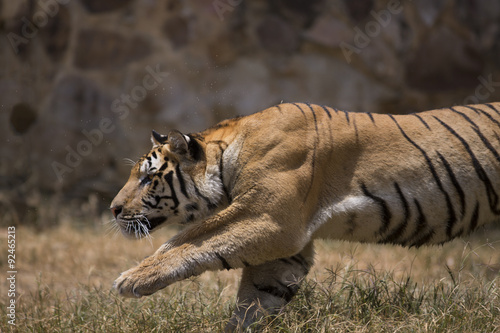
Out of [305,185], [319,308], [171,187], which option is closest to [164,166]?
[171,187]

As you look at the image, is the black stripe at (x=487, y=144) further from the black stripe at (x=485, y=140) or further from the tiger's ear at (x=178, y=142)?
A: the tiger's ear at (x=178, y=142)

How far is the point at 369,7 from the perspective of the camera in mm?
6629

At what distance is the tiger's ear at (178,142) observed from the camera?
3.28m

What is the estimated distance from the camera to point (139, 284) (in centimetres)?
295

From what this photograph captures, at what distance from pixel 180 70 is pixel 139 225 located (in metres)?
3.64

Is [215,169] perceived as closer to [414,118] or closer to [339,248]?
[414,118]

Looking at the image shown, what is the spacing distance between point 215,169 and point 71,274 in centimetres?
248

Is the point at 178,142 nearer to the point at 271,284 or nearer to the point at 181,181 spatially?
the point at 181,181

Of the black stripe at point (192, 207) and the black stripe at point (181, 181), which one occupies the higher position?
the black stripe at point (181, 181)

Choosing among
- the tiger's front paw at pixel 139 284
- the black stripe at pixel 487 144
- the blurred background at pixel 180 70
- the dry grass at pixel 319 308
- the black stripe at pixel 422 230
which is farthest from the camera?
the blurred background at pixel 180 70

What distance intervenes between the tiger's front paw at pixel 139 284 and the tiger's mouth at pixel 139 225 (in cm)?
34

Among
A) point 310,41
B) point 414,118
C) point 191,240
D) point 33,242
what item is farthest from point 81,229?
point 414,118

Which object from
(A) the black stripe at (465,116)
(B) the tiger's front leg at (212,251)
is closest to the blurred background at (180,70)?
(A) the black stripe at (465,116)

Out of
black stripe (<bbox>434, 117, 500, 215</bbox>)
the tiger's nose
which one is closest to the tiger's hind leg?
the tiger's nose
